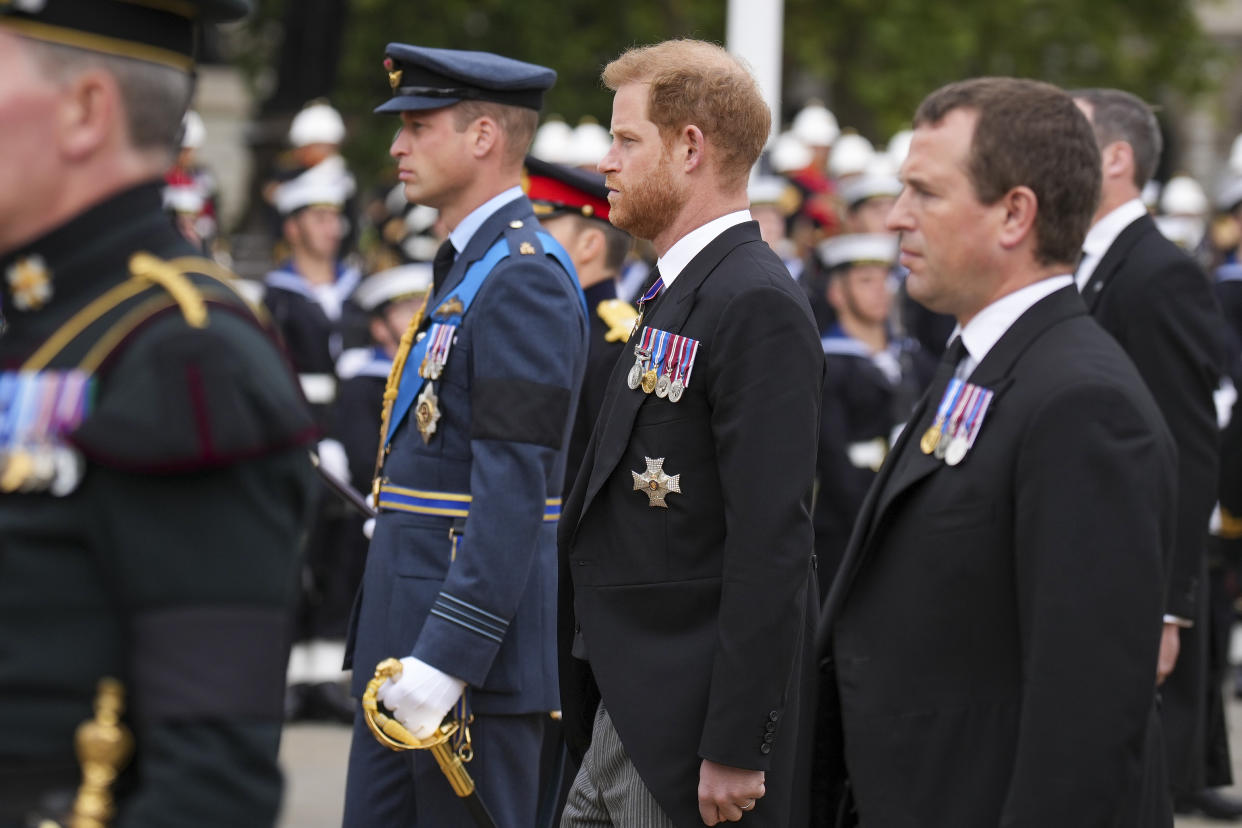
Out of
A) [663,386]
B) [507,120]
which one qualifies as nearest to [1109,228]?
[507,120]

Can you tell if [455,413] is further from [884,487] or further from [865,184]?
[865,184]

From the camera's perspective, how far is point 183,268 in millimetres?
2045

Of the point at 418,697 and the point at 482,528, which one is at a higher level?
the point at 482,528

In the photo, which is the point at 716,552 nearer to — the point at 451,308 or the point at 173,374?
the point at 451,308

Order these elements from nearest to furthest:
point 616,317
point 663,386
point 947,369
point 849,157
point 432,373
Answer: point 947,369 < point 663,386 < point 432,373 < point 616,317 < point 849,157

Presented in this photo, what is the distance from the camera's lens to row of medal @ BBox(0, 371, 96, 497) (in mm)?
1911

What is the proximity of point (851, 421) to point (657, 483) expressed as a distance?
4.16 m

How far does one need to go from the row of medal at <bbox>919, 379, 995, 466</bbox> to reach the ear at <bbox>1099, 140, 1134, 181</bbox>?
6.59 feet

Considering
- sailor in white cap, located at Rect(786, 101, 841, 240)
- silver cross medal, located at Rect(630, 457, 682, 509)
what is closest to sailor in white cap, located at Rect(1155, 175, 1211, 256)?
sailor in white cap, located at Rect(786, 101, 841, 240)

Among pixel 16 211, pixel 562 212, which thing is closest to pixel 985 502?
pixel 16 211

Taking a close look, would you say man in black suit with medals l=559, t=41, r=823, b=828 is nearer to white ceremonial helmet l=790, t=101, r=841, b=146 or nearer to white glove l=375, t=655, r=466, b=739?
white glove l=375, t=655, r=466, b=739

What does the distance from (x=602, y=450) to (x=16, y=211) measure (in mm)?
1476

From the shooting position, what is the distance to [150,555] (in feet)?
6.23

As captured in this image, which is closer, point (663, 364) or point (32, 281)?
point (32, 281)
